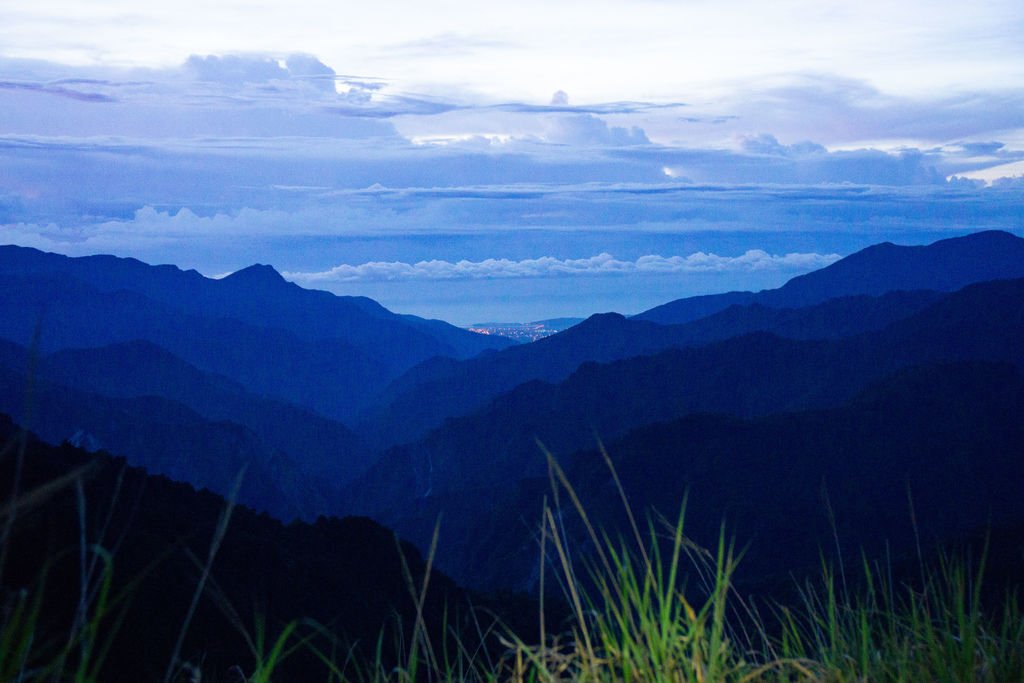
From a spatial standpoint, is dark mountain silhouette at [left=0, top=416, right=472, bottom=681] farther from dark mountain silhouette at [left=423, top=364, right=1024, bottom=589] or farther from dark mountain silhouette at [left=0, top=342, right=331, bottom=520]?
dark mountain silhouette at [left=0, top=342, right=331, bottom=520]

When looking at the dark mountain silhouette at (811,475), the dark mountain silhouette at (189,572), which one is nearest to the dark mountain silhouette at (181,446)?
the dark mountain silhouette at (811,475)

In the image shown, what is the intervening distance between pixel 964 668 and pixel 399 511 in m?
196

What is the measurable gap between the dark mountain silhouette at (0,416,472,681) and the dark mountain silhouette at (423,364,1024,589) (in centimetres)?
4987

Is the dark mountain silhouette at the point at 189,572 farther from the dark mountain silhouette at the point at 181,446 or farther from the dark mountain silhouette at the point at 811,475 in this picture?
the dark mountain silhouette at the point at 181,446

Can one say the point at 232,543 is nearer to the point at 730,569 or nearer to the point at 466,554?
the point at 730,569

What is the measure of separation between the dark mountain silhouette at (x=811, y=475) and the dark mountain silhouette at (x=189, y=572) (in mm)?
49866

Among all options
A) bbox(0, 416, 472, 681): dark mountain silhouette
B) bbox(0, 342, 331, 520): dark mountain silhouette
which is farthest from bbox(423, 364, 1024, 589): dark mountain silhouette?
bbox(0, 416, 472, 681): dark mountain silhouette

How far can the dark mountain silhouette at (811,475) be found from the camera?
4540 inches

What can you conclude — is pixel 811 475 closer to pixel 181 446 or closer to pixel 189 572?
pixel 181 446

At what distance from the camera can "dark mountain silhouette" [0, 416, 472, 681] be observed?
3545 millimetres

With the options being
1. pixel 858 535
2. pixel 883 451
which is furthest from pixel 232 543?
pixel 883 451

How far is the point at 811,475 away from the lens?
13125cm

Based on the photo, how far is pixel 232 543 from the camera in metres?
52.0

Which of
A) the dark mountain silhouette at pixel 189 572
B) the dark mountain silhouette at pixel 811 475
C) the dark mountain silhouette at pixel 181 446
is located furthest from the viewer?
the dark mountain silhouette at pixel 181 446
